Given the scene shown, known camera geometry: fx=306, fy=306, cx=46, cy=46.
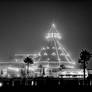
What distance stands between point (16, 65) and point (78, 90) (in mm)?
98370

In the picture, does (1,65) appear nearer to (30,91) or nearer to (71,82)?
(71,82)

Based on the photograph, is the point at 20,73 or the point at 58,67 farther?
the point at 20,73

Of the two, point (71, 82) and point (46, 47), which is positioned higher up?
point (46, 47)

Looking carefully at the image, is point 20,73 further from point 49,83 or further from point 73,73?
point 49,83

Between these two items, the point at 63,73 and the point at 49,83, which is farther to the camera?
the point at 63,73

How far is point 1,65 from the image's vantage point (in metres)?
167


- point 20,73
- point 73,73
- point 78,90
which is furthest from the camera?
point 20,73

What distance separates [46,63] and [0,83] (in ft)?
199

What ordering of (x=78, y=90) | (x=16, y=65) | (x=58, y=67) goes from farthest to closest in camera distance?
(x=16, y=65), (x=58, y=67), (x=78, y=90)

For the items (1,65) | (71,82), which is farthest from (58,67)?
Result: (71,82)

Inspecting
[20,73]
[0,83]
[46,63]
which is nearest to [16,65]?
[20,73]

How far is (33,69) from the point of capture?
144125 millimetres

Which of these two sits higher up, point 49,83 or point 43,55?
point 43,55

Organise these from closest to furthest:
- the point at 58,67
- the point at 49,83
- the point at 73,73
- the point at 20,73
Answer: the point at 49,83 < the point at 73,73 < the point at 58,67 < the point at 20,73
